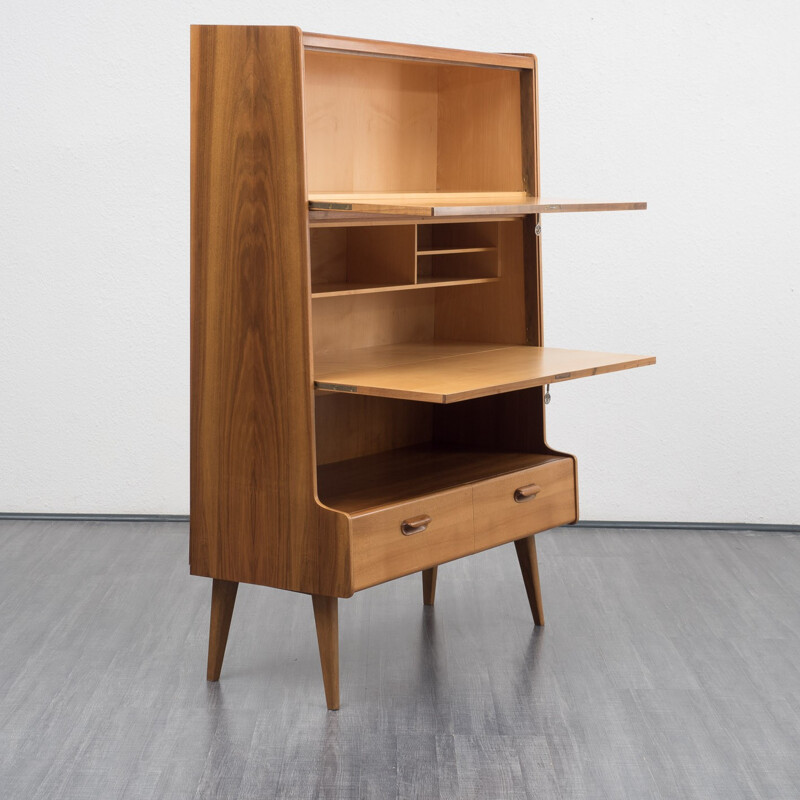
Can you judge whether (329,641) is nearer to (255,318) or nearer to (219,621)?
(219,621)

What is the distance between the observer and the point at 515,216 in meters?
3.69

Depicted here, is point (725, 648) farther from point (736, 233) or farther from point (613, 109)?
point (613, 109)

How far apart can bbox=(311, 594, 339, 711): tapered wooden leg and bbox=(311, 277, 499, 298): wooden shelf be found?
787 millimetres

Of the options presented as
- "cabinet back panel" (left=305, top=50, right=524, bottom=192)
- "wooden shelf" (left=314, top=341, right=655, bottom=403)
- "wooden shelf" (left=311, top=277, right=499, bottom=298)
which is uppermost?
"cabinet back panel" (left=305, top=50, right=524, bottom=192)

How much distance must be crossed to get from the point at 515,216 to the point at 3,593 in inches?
84.9

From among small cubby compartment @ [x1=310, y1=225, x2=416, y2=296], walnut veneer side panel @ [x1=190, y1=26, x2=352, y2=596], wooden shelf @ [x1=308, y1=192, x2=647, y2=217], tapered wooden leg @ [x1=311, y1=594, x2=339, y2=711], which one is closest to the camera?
wooden shelf @ [x1=308, y1=192, x2=647, y2=217]

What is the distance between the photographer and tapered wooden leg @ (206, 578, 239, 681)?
10.7ft

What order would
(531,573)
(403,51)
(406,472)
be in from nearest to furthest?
(403,51) → (406,472) → (531,573)

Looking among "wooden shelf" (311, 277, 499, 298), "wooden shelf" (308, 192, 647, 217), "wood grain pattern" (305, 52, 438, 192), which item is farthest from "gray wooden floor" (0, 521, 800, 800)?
"wood grain pattern" (305, 52, 438, 192)

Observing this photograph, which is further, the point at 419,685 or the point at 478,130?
the point at 478,130

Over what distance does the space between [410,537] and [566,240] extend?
2.26 m

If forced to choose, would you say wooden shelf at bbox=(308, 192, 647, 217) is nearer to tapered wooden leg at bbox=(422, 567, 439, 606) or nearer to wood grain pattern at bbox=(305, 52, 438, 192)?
wood grain pattern at bbox=(305, 52, 438, 192)

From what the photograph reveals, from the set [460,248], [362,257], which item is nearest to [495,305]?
[460,248]

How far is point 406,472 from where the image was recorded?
11.3 feet
